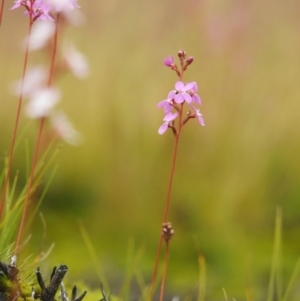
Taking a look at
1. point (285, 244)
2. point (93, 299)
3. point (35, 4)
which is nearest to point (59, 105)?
point (285, 244)

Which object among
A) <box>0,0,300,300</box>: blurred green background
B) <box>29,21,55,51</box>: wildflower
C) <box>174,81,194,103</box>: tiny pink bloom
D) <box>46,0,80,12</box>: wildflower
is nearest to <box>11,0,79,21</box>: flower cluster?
<box>46,0,80,12</box>: wildflower

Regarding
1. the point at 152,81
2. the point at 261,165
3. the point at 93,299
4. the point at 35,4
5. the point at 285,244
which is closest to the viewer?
the point at 35,4

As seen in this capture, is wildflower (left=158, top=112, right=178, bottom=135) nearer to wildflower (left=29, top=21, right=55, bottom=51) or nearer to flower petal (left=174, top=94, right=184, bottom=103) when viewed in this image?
flower petal (left=174, top=94, right=184, bottom=103)

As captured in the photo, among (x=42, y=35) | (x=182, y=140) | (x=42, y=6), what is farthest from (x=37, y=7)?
(x=182, y=140)

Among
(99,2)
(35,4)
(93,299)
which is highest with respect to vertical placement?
(99,2)

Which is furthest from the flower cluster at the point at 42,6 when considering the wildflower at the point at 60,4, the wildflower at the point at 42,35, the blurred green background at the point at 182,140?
the blurred green background at the point at 182,140

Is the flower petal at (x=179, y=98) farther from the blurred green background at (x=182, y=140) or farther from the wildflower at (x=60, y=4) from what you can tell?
the blurred green background at (x=182, y=140)

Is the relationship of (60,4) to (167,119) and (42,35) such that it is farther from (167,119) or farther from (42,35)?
(42,35)

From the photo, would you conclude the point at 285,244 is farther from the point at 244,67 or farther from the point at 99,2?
the point at 99,2

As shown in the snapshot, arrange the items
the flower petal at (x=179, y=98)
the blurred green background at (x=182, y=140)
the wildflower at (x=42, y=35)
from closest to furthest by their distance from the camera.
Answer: the flower petal at (x=179, y=98)
the wildflower at (x=42, y=35)
the blurred green background at (x=182, y=140)
